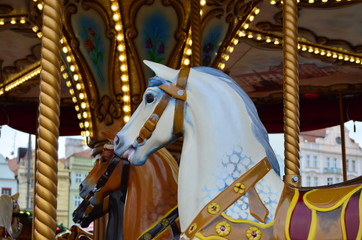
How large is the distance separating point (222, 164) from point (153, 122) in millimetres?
299

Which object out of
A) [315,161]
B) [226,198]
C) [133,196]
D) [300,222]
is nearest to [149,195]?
[133,196]

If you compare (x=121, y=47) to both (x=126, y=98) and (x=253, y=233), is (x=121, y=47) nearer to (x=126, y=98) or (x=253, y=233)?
(x=126, y=98)

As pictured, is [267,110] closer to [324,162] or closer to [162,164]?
[162,164]

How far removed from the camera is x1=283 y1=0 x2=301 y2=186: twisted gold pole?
9.84ft

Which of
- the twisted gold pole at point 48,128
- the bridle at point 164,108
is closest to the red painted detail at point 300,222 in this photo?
the bridle at point 164,108

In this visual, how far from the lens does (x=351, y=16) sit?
5984 mm

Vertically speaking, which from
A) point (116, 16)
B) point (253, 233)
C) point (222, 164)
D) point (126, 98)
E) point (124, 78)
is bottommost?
point (253, 233)

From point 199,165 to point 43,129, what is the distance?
56 centimetres

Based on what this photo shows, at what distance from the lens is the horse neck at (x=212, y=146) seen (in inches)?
90.2

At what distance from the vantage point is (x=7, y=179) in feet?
90.3

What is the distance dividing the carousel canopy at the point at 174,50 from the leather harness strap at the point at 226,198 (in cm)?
211

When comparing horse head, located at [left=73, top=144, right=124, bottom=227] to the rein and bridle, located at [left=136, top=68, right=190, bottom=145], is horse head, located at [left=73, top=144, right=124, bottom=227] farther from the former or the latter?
bridle, located at [left=136, top=68, right=190, bottom=145]

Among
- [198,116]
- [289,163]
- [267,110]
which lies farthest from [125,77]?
[267,110]

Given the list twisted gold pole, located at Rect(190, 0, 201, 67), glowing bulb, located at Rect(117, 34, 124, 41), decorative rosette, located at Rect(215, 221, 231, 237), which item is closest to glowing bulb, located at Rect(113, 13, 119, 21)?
glowing bulb, located at Rect(117, 34, 124, 41)
